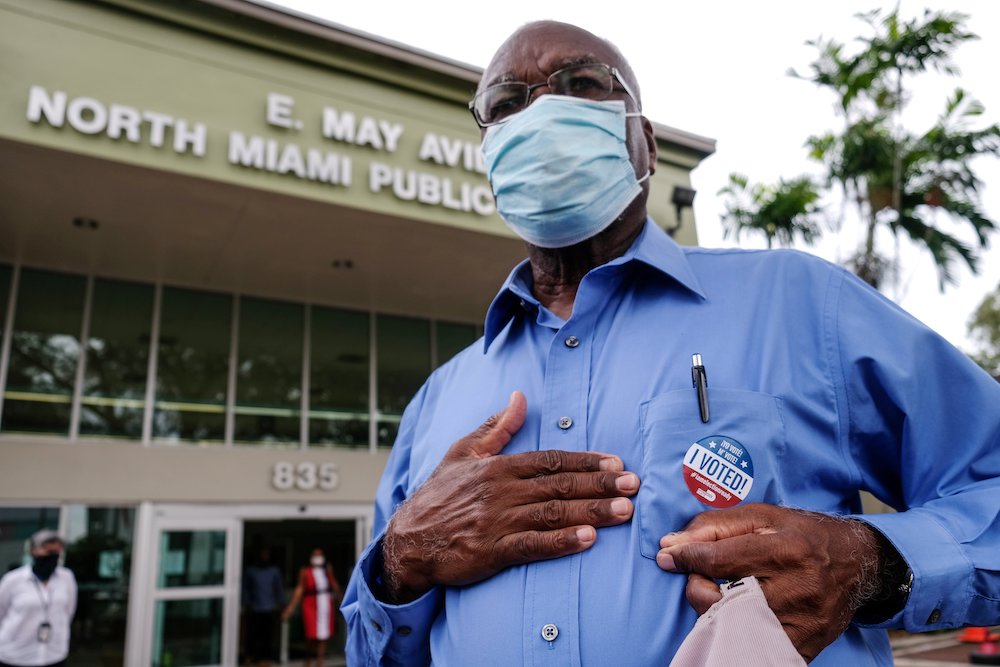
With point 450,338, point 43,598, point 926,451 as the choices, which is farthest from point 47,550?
point 450,338

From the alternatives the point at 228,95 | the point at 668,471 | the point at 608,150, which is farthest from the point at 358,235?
the point at 668,471

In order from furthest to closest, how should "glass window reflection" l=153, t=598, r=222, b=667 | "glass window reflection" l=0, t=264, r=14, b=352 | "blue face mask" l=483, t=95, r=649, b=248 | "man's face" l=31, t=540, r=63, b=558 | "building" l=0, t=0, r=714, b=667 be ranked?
"glass window reflection" l=0, t=264, r=14, b=352 < "glass window reflection" l=153, t=598, r=222, b=667 < "building" l=0, t=0, r=714, b=667 < "man's face" l=31, t=540, r=63, b=558 < "blue face mask" l=483, t=95, r=649, b=248

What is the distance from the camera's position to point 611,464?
122 centimetres

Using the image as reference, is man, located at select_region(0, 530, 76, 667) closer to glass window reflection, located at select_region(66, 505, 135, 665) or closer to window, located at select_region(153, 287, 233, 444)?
glass window reflection, located at select_region(66, 505, 135, 665)

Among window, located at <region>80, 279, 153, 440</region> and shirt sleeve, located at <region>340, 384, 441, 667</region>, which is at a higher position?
window, located at <region>80, 279, 153, 440</region>

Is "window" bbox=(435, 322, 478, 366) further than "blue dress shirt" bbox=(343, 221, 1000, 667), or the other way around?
"window" bbox=(435, 322, 478, 366)

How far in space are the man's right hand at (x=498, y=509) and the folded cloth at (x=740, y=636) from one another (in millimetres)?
245

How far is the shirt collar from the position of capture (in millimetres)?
1435

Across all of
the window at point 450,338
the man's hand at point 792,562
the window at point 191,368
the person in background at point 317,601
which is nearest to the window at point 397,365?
the window at point 450,338

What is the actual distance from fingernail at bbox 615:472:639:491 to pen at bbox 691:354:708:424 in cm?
15

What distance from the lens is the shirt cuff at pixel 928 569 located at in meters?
1.06

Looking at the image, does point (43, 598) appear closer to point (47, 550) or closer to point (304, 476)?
point (47, 550)

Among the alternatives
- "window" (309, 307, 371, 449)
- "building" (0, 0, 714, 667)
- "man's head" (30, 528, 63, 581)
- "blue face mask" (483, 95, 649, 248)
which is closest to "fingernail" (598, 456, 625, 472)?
"blue face mask" (483, 95, 649, 248)

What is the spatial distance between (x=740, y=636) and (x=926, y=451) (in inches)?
19.7
